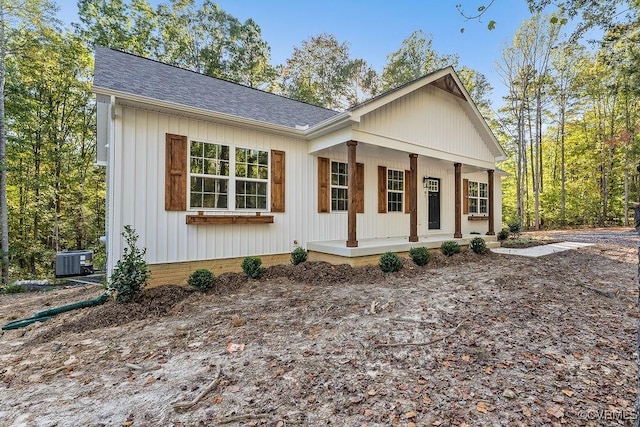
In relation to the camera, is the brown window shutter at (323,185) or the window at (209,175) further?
the brown window shutter at (323,185)

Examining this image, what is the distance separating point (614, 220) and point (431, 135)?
1963cm

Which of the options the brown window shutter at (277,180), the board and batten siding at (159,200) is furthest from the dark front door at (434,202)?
the board and batten siding at (159,200)

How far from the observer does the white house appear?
5055mm

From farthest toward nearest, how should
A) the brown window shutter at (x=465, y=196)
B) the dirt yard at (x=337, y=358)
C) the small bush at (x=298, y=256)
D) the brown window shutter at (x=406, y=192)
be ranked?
the brown window shutter at (x=465, y=196)
the brown window shutter at (x=406, y=192)
the small bush at (x=298, y=256)
the dirt yard at (x=337, y=358)

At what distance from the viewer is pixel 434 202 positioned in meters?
9.97

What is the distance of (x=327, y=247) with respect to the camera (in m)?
6.49

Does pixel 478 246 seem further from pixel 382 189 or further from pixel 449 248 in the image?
pixel 382 189

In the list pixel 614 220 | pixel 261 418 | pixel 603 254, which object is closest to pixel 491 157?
pixel 603 254

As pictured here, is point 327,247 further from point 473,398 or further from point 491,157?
point 491,157

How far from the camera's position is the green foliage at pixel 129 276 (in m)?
4.36

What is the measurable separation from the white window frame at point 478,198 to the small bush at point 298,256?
25.5 ft

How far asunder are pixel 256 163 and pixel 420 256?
421cm

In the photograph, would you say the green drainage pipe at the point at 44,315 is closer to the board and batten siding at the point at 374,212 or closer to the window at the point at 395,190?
the board and batten siding at the point at 374,212

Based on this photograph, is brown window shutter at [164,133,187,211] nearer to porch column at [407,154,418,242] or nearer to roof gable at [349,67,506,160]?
roof gable at [349,67,506,160]
